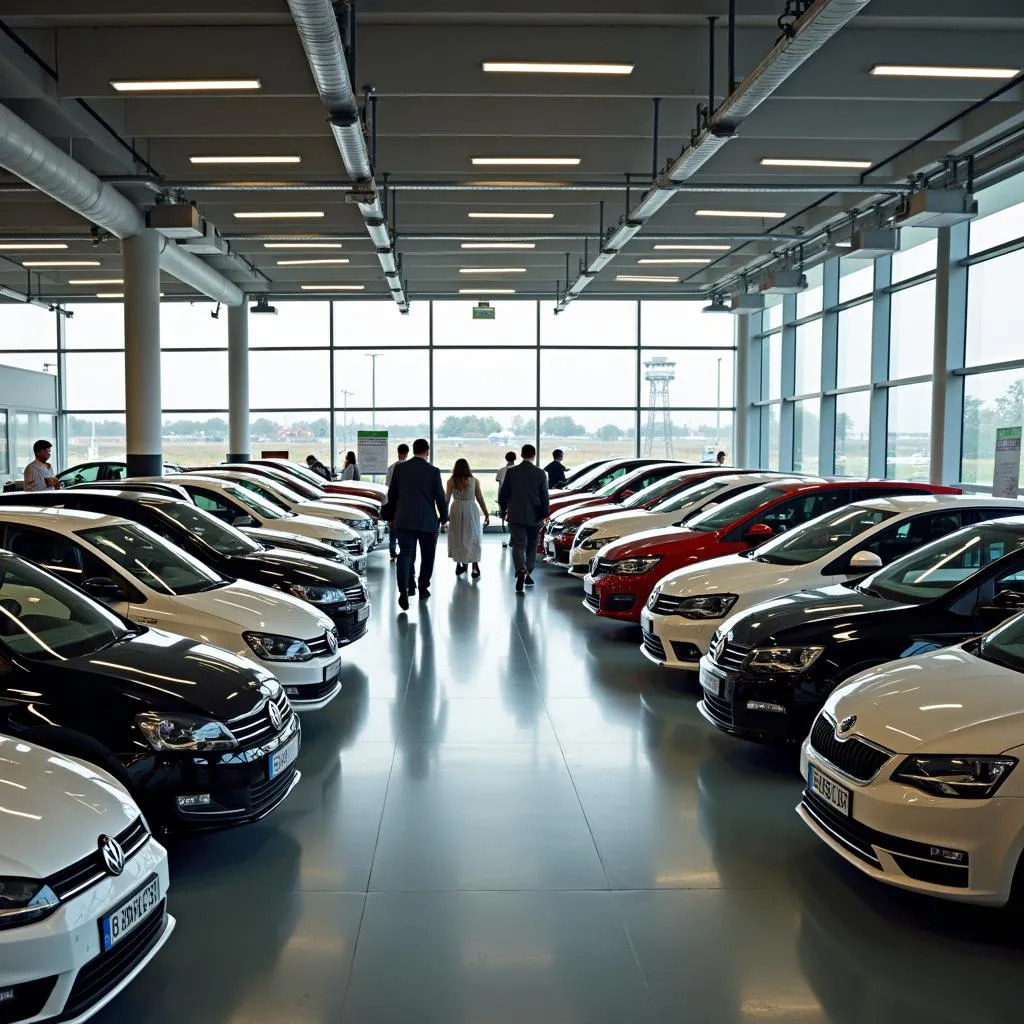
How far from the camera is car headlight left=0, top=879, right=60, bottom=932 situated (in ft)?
9.18

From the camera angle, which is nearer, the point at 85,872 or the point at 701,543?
the point at 85,872

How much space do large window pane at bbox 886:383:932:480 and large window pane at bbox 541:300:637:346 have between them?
814 centimetres

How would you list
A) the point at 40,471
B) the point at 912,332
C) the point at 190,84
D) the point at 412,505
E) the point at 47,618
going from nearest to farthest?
the point at 47,618 → the point at 190,84 → the point at 412,505 → the point at 40,471 → the point at 912,332

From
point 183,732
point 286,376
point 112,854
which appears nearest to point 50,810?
point 112,854

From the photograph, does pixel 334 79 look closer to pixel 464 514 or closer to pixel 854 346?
pixel 464 514

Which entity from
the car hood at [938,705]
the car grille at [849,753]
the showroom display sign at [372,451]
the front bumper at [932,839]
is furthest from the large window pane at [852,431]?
the front bumper at [932,839]

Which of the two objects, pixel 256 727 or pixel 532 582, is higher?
pixel 256 727

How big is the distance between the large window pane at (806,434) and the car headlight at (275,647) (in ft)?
54.9

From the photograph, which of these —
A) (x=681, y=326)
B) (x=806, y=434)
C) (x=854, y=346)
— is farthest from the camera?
(x=681, y=326)

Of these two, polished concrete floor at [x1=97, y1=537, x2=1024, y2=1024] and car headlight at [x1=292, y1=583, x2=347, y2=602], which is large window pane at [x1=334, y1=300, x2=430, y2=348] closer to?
car headlight at [x1=292, y1=583, x2=347, y2=602]

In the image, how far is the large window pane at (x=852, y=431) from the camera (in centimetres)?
1903

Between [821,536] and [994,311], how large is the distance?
8451 millimetres

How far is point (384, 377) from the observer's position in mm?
24891

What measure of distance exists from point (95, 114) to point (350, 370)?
1355 centimetres
